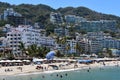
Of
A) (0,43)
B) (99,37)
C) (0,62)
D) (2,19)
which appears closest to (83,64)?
(0,62)

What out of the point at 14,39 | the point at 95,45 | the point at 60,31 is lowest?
the point at 95,45

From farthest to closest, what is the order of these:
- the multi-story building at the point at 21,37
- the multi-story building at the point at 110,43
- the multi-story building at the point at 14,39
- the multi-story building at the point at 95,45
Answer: the multi-story building at the point at 110,43 → the multi-story building at the point at 95,45 → the multi-story building at the point at 14,39 → the multi-story building at the point at 21,37

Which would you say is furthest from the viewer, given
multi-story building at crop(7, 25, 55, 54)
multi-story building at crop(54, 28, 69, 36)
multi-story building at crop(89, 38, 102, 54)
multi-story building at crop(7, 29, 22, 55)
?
multi-story building at crop(54, 28, 69, 36)

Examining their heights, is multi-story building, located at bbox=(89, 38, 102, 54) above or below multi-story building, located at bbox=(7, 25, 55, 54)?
below

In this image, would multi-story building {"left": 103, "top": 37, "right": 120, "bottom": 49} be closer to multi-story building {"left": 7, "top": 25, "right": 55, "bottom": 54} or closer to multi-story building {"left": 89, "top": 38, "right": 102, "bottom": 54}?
multi-story building {"left": 89, "top": 38, "right": 102, "bottom": 54}

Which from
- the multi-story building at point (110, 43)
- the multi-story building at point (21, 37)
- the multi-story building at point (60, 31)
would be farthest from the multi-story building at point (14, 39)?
the multi-story building at point (60, 31)

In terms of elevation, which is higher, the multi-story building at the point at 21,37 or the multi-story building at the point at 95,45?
the multi-story building at the point at 21,37

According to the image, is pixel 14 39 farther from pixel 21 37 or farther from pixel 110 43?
pixel 110 43

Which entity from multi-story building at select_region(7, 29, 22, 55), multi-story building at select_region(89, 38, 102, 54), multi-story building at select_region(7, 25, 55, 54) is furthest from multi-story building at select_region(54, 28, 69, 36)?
multi-story building at select_region(7, 29, 22, 55)

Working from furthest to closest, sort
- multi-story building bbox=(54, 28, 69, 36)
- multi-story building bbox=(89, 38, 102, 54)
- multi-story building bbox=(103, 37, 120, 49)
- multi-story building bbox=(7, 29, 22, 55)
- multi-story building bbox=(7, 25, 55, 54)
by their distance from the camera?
1. multi-story building bbox=(54, 28, 69, 36)
2. multi-story building bbox=(103, 37, 120, 49)
3. multi-story building bbox=(89, 38, 102, 54)
4. multi-story building bbox=(7, 29, 22, 55)
5. multi-story building bbox=(7, 25, 55, 54)

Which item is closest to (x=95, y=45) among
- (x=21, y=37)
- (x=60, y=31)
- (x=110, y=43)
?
(x=110, y=43)

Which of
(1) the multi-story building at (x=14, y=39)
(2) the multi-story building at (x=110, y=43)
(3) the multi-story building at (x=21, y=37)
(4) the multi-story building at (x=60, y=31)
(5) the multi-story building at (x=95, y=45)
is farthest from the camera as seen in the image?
(4) the multi-story building at (x=60, y=31)

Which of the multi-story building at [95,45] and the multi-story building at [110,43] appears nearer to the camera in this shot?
the multi-story building at [95,45]

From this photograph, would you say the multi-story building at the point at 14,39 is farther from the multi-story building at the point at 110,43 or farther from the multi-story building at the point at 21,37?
the multi-story building at the point at 110,43
